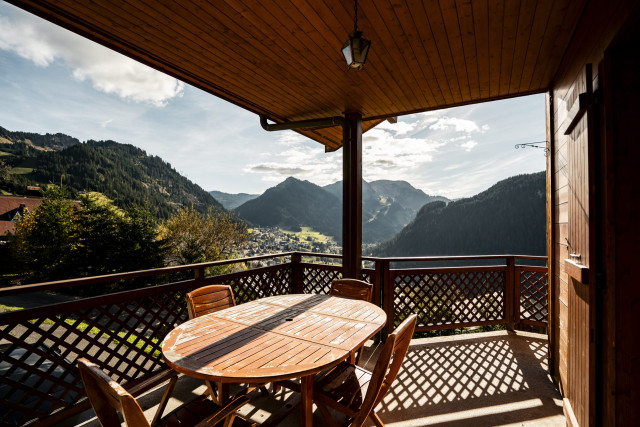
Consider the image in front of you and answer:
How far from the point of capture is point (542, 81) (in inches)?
111

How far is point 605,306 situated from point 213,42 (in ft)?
9.94

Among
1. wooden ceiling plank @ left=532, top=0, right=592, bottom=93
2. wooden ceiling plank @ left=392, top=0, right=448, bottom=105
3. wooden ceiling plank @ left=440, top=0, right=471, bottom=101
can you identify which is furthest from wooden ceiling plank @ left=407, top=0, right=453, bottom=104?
wooden ceiling plank @ left=532, top=0, right=592, bottom=93

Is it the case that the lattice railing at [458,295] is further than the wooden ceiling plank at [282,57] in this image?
Yes

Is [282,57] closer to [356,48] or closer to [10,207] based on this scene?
[356,48]

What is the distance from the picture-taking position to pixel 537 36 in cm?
212

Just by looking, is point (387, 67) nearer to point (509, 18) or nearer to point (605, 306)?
point (509, 18)

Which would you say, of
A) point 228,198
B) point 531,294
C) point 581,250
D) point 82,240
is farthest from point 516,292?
point 228,198

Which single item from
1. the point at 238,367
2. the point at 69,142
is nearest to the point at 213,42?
the point at 238,367

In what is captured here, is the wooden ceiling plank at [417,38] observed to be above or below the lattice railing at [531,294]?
above

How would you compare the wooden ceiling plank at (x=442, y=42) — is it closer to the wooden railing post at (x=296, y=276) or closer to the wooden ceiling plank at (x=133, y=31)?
the wooden ceiling plank at (x=133, y=31)

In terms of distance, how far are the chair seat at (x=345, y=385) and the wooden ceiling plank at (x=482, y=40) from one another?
2485mm

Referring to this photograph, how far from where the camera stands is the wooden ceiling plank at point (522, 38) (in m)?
1.85

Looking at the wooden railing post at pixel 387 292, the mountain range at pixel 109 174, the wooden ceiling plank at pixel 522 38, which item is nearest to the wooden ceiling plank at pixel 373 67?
the wooden ceiling plank at pixel 522 38

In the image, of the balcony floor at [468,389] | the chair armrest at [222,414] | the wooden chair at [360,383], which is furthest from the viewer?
the balcony floor at [468,389]
